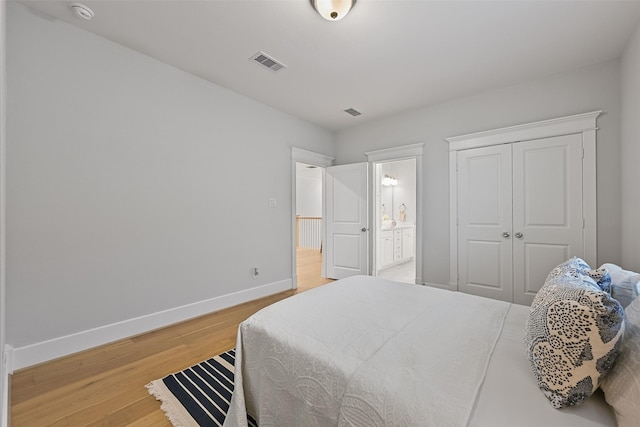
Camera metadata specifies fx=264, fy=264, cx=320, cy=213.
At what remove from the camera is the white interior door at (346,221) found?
4402mm

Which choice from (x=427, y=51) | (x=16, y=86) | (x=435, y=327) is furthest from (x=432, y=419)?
(x=16, y=86)

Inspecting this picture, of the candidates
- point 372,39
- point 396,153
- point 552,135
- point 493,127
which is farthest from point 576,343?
point 396,153

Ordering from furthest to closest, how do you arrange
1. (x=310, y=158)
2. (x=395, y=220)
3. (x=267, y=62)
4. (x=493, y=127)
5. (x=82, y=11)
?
(x=395, y=220)
(x=310, y=158)
(x=493, y=127)
(x=267, y=62)
(x=82, y=11)

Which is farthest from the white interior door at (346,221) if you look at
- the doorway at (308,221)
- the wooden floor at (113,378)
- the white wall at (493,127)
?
the wooden floor at (113,378)

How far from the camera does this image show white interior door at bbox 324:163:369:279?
4402 mm

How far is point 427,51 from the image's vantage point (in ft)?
8.41

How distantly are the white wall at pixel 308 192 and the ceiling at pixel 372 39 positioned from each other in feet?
19.8

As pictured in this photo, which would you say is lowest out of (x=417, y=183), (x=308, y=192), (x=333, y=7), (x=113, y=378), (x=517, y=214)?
(x=113, y=378)

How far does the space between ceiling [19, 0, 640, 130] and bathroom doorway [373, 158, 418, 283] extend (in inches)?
75.2

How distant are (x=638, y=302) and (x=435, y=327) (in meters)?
0.72

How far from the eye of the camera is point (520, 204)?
3.19 meters

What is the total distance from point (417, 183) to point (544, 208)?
4.97 ft

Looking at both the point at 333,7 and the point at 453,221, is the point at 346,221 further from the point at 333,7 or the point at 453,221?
the point at 333,7

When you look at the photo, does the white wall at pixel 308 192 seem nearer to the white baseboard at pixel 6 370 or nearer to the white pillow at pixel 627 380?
the white baseboard at pixel 6 370
